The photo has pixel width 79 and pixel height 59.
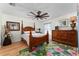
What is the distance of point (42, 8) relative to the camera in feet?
5.86

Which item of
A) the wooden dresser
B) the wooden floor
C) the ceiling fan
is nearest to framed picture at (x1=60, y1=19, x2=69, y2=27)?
the wooden dresser

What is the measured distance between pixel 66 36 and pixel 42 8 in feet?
2.30

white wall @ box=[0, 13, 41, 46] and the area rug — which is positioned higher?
white wall @ box=[0, 13, 41, 46]

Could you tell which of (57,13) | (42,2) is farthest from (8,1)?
(57,13)

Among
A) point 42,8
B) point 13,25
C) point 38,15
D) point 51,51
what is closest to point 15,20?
point 13,25

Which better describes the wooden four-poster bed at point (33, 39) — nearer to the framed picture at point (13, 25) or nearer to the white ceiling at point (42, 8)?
the framed picture at point (13, 25)

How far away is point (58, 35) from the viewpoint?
1.92 metres

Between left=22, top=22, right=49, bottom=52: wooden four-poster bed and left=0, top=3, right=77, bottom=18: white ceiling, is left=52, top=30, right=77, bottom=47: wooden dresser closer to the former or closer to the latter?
left=22, top=22, right=49, bottom=52: wooden four-poster bed

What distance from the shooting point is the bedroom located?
1.74m

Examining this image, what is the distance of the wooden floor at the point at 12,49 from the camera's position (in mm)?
1729

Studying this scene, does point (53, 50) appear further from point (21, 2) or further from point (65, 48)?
point (21, 2)

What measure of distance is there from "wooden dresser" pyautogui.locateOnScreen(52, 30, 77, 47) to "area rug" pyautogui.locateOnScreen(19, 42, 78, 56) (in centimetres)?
9

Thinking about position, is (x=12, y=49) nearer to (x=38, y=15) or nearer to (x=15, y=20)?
(x=15, y=20)

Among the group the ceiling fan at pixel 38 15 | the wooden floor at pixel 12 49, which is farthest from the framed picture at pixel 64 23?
the wooden floor at pixel 12 49
